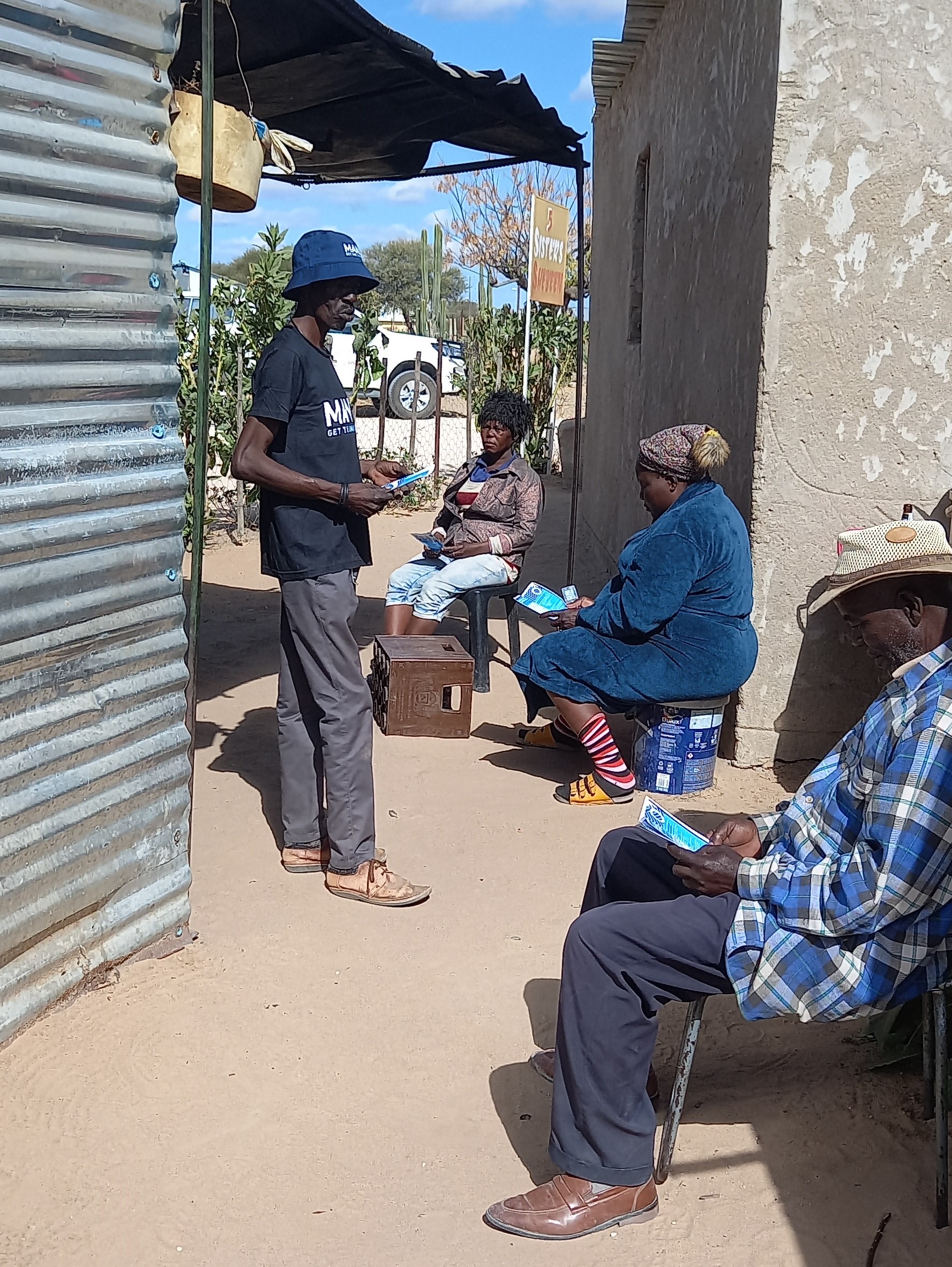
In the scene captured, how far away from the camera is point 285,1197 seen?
2514mm

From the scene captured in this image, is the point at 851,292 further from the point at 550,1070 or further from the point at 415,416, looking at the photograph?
the point at 415,416

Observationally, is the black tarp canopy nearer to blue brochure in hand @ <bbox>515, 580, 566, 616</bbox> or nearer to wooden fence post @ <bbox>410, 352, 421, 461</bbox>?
blue brochure in hand @ <bbox>515, 580, 566, 616</bbox>

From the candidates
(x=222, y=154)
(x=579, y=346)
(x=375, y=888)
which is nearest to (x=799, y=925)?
(x=375, y=888)

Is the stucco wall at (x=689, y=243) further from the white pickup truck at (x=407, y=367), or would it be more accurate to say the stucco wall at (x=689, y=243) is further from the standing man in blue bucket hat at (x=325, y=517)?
the white pickup truck at (x=407, y=367)

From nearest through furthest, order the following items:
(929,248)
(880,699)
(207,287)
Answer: (880,699) → (207,287) → (929,248)

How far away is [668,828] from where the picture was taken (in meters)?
2.46

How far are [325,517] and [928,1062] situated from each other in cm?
239

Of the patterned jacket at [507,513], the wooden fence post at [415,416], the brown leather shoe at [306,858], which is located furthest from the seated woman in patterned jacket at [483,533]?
the wooden fence post at [415,416]

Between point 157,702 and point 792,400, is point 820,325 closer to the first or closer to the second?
point 792,400

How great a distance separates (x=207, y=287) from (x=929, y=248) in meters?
2.84

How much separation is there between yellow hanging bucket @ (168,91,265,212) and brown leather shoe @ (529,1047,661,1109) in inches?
118

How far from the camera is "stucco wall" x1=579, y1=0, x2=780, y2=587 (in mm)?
5031

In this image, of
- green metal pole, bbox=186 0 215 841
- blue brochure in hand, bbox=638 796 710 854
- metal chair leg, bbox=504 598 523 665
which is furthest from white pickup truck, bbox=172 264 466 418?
blue brochure in hand, bbox=638 796 710 854

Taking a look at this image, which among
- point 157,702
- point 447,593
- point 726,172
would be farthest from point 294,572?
point 726,172
